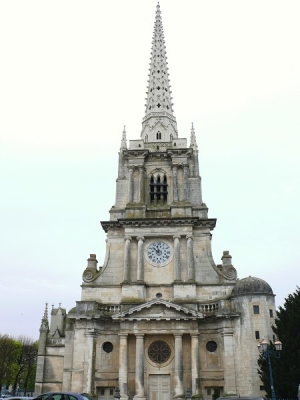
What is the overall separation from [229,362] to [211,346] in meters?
2.23

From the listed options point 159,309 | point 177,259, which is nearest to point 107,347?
point 159,309

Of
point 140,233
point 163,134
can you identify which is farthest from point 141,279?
point 163,134

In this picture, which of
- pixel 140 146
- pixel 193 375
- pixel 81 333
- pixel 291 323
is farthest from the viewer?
pixel 140 146

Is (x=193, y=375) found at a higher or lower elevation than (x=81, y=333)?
lower

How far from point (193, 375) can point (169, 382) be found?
7.74 ft

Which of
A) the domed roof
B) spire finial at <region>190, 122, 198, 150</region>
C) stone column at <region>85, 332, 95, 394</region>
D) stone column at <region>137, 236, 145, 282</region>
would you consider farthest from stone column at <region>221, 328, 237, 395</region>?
spire finial at <region>190, 122, 198, 150</region>

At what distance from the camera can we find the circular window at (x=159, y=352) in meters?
33.7

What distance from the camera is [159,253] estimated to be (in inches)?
1476

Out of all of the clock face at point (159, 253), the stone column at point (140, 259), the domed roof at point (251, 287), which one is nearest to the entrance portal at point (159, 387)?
the stone column at point (140, 259)

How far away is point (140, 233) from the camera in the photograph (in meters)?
37.7

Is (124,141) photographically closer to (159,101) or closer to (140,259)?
(159,101)

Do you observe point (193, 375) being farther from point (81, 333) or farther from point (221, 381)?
point (81, 333)

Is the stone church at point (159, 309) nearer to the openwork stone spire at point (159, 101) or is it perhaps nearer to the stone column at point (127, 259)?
the stone column at point (127, 259)

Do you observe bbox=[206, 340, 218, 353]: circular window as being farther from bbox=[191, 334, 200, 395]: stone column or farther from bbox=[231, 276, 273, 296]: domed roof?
bbox=[231, 276, 273, 296]: domed roof
